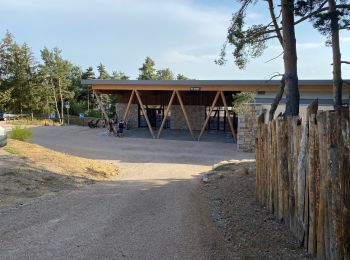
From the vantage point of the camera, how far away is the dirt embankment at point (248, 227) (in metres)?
5.53

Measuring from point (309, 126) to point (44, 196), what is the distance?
20.5 ft

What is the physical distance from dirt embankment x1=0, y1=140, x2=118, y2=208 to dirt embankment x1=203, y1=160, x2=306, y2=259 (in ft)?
13.0

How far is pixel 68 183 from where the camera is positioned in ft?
38.2

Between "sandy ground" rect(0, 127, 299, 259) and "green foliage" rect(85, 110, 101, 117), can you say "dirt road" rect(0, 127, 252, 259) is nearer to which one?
"sandy ground" rect(0, 127, 299, 259)

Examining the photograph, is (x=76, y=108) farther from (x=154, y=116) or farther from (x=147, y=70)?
(x=154, y=116)

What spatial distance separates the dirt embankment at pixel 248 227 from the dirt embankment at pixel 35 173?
13.0 ft

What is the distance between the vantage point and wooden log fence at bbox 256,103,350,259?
4.15 meters

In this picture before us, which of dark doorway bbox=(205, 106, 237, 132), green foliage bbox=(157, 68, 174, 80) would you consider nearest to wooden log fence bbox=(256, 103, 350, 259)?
dark doorway bbox=(205, 106, 237, 132)

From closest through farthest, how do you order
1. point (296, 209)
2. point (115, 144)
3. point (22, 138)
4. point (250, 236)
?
1. point (296, 209)
2. point (250, 236)
3. point (22, 138)
4. point (115, 144)

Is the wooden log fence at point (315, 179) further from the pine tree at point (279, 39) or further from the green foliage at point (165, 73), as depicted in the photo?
the green foliage at point (165, 73)

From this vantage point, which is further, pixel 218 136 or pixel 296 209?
pixel 218 136

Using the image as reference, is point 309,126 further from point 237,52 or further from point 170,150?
point 170,150

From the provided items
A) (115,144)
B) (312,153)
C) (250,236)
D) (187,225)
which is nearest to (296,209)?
(250,236)

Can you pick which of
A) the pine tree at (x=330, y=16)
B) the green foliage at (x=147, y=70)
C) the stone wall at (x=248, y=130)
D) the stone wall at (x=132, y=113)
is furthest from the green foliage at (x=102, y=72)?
the pine tree at (x=330, y=16)
